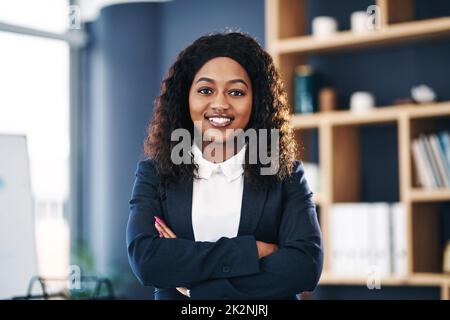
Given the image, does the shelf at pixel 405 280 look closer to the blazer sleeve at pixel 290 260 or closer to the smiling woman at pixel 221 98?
the blazer sleeve at pixel 290 260

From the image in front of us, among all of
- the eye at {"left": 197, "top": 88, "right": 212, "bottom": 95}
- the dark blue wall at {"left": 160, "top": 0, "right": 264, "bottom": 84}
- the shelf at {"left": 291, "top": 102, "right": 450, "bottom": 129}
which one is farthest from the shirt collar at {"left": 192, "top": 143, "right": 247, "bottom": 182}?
the dark blue wall at {"left": 160, "top": 0, "right": 264, "bottom": 84}

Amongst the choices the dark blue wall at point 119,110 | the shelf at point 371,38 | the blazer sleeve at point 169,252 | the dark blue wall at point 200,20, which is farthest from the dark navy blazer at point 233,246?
the dark blue wall at point 119,110

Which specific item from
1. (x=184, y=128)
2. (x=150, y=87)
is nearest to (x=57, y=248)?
(x=150, y=87)

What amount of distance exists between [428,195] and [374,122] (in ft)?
1.48

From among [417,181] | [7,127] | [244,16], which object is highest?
[244,16]

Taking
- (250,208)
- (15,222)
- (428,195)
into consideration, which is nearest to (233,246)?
(250,208)

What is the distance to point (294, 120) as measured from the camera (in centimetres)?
357

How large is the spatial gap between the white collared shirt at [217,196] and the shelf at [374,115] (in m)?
1.80

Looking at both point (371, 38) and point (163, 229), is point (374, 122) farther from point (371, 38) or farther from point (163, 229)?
point (163, 229)

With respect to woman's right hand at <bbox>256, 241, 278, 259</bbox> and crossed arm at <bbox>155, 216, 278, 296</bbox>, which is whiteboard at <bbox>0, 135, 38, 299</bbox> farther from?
woman's right hand at <bbox>256, 241, 278, 259</bbox>

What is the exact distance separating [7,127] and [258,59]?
10.4ft
